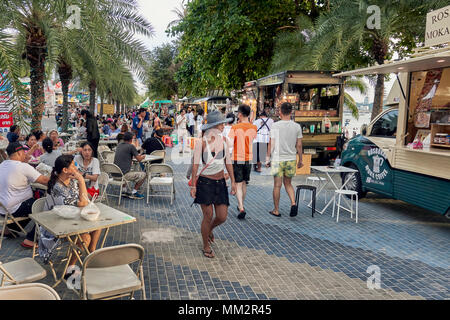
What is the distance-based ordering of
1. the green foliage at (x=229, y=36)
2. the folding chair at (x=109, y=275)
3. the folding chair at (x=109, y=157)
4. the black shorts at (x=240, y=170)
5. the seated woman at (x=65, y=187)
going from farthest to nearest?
1. the green foliage at (x=229, y=36)
2. the folding chair at (x=109, y=157)
3. the black shorts at (x=240, y=170)
4. the seated woman at (x=65, y=187)
5. the folding chair at (x=109, y=275)

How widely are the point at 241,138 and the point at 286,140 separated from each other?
31.2 inches

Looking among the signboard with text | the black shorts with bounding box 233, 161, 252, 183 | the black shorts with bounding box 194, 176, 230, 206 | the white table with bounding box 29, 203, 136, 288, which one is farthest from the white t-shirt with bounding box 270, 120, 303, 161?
the white table with bounding box 29, 203, 136, 288

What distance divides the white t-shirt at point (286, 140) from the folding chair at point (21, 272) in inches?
164

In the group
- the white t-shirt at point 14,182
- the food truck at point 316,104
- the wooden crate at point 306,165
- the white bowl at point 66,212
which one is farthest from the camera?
the food truck at point 316,104

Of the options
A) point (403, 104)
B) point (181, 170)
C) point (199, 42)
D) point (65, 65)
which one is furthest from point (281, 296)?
point (199, 42)

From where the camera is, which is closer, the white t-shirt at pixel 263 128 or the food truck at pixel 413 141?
the food truck at pixel 413 141

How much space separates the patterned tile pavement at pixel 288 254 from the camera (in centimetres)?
393

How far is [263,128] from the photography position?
33.1 ft

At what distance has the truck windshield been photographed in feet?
39.0

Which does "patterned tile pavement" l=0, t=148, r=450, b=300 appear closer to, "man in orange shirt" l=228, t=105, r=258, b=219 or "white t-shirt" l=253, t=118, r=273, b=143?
"man in orange shirt" l=228, t=105, r=258, b=219

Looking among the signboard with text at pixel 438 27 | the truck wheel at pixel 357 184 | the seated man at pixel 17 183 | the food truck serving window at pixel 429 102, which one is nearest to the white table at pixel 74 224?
the seated man at pixel 17 183

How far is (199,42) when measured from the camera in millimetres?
16438

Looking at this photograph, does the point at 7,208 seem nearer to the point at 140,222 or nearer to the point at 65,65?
the point at 140,222

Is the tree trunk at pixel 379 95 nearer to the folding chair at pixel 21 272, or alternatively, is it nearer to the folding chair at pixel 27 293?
the folding chair at pixel 21 272
